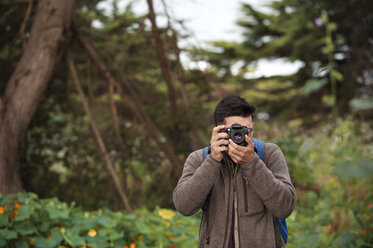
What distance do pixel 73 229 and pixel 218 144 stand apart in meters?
1.81

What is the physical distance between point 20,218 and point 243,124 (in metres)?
1.88

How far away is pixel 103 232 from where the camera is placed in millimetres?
2721

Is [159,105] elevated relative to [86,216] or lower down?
elevated

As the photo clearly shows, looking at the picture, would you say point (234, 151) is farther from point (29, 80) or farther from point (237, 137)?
point (29, 80)

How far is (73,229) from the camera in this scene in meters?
2.75

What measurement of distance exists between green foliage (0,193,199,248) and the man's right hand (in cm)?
144

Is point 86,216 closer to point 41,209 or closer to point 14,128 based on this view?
point 41,209

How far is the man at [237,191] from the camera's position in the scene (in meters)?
1.34

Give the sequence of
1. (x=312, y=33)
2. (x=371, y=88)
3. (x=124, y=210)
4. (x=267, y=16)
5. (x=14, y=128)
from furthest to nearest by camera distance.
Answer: (x=267, y=16) < (x=312, y=33) < (x=371, y=88) < (x=124, y=210) < (x=14, y=128)

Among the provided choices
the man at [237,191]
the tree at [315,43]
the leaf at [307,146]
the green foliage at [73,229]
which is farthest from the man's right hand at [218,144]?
the tree at [315,43]

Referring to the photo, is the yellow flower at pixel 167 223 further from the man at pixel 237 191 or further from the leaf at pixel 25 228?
the man at pixel 237 191

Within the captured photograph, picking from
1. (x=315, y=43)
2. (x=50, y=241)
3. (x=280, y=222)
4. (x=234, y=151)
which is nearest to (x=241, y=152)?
(x=234, y=151)

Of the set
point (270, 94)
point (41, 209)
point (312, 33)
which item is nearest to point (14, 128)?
point (41, 209)

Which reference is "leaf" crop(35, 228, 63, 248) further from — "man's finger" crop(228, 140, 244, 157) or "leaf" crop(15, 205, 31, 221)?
"man's finger" crop(228, 140, 244, 157)
